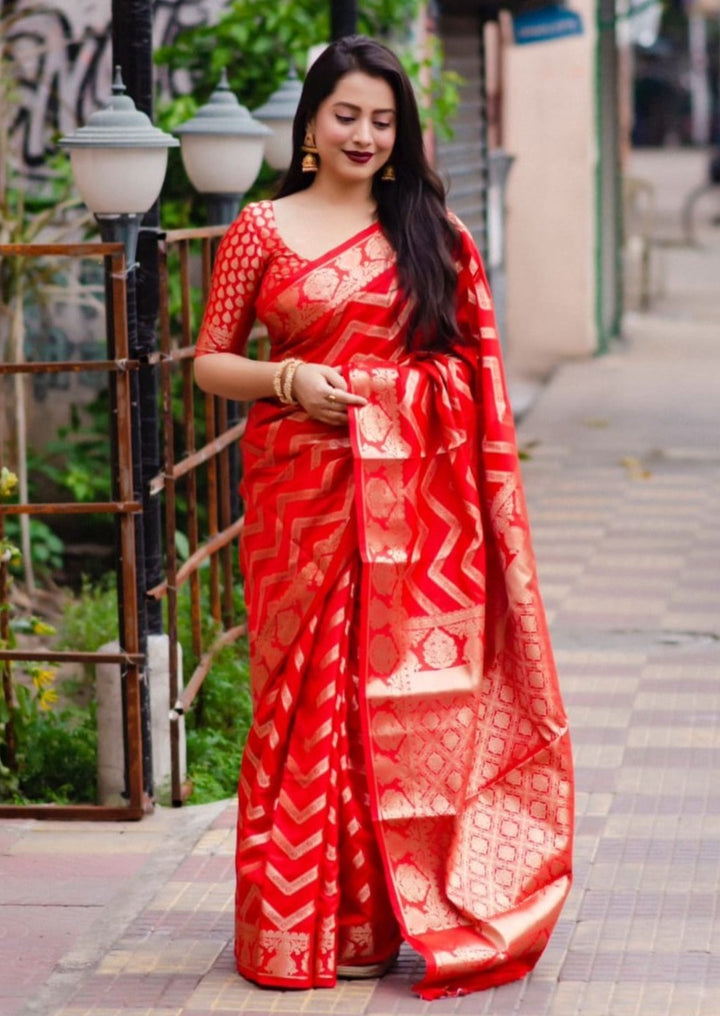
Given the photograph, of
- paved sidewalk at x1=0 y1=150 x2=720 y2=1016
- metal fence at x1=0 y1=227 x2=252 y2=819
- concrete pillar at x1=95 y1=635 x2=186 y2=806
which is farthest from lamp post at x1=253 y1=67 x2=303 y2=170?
concrete pillar at x1=95 y1=635 x2=186 y2=806

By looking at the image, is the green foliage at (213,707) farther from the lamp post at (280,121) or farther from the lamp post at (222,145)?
the lamp post at (280,121)

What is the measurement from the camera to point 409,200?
4.04 metres

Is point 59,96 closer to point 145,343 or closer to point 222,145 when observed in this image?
point 222,145

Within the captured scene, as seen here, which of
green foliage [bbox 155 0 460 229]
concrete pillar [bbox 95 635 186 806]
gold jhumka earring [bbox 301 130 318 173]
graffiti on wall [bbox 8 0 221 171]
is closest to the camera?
gold jhumka earring [bbox 301 130 318 173]

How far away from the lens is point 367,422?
3996 millimetres

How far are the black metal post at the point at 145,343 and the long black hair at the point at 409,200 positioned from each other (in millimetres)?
1355

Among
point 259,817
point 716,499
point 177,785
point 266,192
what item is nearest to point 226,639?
point 177,785

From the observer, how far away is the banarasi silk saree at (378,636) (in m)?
4.02

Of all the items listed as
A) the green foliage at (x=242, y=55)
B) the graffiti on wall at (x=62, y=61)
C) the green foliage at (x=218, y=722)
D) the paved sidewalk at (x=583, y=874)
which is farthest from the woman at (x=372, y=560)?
the graffiti on wall at (x=62, y=61)

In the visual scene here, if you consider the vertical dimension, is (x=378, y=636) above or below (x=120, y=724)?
above

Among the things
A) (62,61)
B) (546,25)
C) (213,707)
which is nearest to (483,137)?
(546,25)

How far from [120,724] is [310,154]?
6.29ft

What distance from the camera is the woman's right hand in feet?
13.0

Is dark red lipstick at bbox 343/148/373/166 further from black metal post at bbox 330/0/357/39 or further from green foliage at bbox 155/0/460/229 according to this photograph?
green foliage at bbox 155/0/460/229
